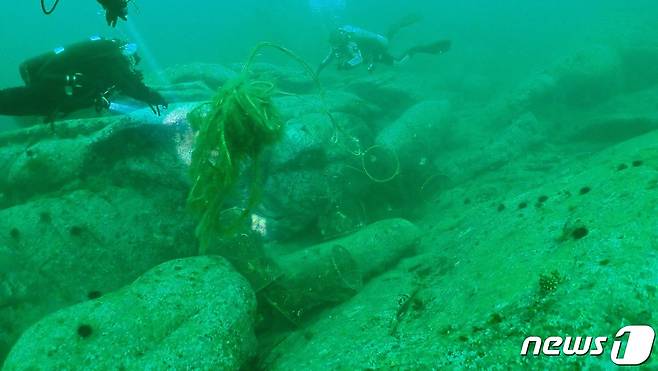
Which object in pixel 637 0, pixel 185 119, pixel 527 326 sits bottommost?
pixel 637 0

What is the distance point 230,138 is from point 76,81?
101 inches

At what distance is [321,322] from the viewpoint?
377 centimetres

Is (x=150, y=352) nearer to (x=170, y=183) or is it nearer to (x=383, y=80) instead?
(x=170, y=183)

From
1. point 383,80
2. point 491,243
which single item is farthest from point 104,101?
point 383,80

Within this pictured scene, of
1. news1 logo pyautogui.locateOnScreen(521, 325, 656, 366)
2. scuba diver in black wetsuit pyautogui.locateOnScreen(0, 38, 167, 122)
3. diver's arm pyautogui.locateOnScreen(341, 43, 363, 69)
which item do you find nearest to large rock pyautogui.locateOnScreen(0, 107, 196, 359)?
scuba diver in black wetsuit pyautogui.locateOnScreen(0, 38, 167, 122)

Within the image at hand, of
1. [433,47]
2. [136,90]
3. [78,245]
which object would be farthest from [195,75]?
[433,47]

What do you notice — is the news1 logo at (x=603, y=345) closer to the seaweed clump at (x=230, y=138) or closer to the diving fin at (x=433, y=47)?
the seaweed clump at (x=230, y=138)

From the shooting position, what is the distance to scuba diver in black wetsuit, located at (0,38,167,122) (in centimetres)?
466

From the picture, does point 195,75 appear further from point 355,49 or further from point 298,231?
point 298,231

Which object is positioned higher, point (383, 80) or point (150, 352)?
point (150, 352)

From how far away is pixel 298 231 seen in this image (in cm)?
690

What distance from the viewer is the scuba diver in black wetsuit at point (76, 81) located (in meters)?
4.66

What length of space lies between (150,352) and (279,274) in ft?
5.76

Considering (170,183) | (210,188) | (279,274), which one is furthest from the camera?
(170,183)
